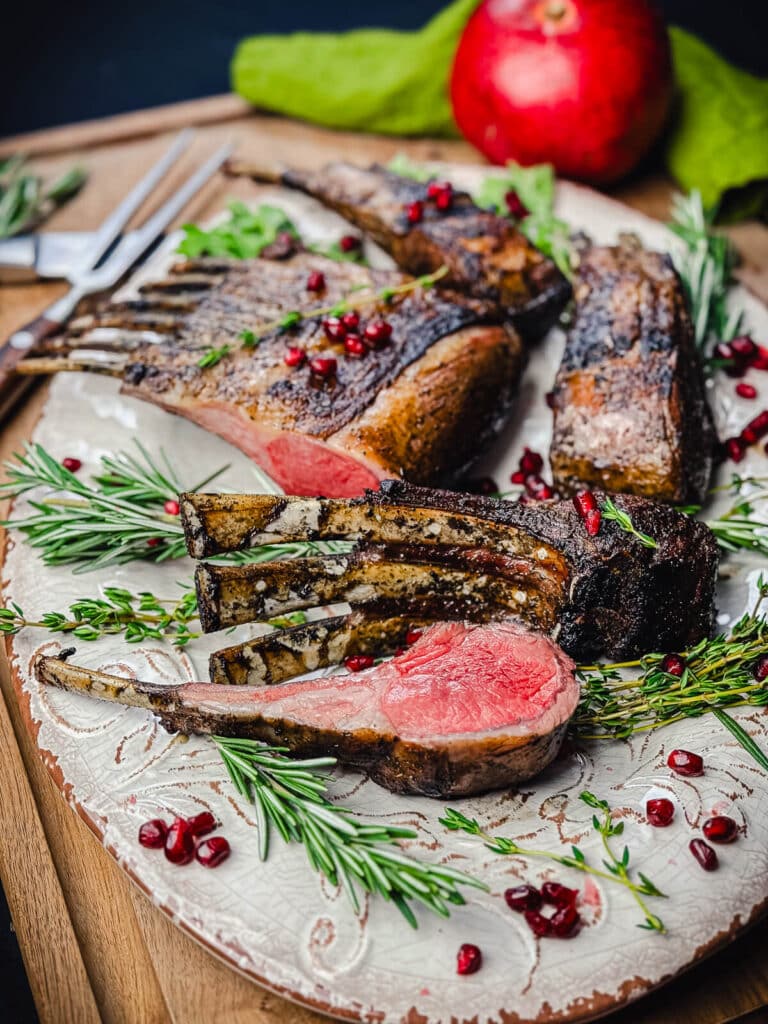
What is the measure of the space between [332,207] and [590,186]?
1.49 meters

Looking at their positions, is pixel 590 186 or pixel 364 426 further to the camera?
pixel 590 186

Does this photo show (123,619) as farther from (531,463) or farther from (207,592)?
(531,463)

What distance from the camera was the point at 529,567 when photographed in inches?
108

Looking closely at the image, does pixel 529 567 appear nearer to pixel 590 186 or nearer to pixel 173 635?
pixel 173 635

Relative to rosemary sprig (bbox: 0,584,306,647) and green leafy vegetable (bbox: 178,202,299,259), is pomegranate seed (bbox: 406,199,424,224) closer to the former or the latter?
green leafy vegetable (bbox: 178,202,299,259)

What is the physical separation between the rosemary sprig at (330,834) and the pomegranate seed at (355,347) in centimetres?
144

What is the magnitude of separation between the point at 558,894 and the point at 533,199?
10.6 feet

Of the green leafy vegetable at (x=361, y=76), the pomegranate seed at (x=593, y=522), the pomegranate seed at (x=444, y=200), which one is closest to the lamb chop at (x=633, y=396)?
the pomegranate seed at (x=593, y=522)

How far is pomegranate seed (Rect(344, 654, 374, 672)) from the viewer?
9.23 ft

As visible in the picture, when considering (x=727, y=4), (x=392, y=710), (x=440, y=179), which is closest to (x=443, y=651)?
(x=392, y=710)

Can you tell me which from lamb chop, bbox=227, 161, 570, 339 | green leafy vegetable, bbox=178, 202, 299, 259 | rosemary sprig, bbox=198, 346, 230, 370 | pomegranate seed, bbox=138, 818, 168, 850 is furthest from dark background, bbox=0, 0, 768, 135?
pomegranate seed, bbox=138, 818, 168, 850

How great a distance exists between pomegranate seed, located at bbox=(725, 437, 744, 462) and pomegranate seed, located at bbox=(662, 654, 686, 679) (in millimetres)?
1018

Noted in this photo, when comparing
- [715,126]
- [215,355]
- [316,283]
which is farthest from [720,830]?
[715,126]

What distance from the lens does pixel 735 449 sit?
345 cm
